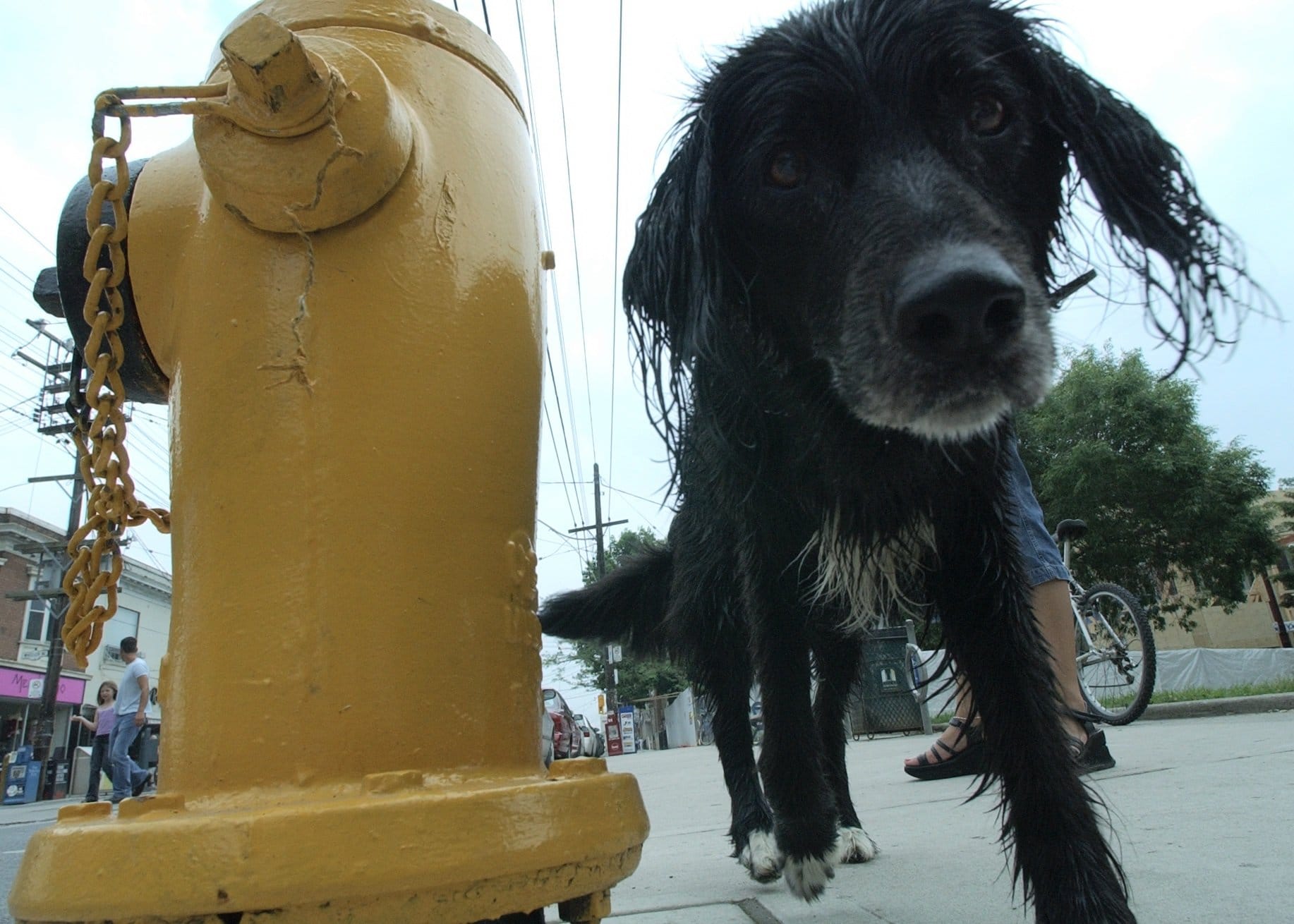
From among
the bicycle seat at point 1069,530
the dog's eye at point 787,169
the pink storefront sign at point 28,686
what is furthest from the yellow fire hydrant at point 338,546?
the pink storefront sign at point 28,686

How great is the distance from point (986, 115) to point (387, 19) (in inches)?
45.1

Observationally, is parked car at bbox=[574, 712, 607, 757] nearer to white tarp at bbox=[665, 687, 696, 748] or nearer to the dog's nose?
white tarp at bbox=[665, 687, 696, 748]

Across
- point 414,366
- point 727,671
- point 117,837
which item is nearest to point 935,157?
point 414,366

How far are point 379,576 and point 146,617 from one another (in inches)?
1447

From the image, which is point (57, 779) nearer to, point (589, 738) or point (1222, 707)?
point (589, 738)

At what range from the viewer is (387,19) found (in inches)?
53.3

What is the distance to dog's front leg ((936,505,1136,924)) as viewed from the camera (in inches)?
55.2

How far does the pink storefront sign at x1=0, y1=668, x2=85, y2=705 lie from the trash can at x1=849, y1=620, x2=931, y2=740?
1010 inches

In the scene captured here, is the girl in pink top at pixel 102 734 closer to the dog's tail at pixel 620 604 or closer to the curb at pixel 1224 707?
the dog's tail at pixel 620 604

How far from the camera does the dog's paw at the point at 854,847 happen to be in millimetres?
2416

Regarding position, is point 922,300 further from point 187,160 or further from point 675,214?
point 187,160

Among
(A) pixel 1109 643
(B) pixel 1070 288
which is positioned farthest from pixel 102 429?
(A) pixel 1109 643

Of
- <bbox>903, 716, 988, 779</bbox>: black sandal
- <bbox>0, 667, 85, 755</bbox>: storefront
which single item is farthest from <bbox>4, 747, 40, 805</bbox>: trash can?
<bbox>903, 716, 988, 779</bbox>: black sandal

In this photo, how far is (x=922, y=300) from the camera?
128 centimetres
